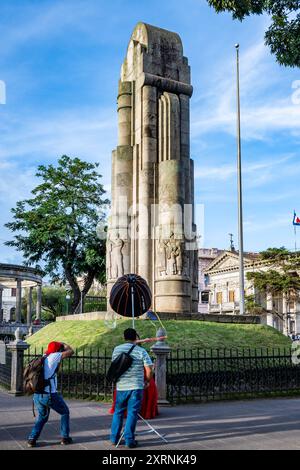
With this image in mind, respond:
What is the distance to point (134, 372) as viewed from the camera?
Result: 24.3ft

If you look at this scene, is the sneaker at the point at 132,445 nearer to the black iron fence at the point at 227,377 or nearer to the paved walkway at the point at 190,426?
the paved walkway at the point at 190,426

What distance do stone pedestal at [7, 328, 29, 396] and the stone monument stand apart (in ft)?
23.7

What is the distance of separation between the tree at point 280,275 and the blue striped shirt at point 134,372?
175 feet

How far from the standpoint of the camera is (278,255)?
6212cm

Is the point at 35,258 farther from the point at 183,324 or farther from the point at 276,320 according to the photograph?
the point at 276,320

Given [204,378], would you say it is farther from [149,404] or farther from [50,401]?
[50,401]

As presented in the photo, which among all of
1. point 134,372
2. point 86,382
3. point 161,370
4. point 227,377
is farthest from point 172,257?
point 134,372

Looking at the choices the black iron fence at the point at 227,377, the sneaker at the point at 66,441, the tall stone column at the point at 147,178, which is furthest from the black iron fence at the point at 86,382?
the tall stone column at the point at 147,178

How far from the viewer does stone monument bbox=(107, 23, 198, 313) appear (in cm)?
1983

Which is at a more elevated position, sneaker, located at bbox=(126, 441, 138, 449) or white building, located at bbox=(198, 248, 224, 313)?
white building, located at bbox=(198, 248, 224, 313)

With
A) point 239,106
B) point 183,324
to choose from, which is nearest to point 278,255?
point 239,106

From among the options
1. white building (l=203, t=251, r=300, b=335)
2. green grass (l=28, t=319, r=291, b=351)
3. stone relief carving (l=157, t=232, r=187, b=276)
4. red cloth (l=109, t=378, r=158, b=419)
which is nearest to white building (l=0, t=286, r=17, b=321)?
white building (l=203, t=251, r=300, b=335)

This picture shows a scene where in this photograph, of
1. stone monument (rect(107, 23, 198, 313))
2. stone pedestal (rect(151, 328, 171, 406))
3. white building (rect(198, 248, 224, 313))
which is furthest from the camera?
white building (rect(198, 248, 224, 313))

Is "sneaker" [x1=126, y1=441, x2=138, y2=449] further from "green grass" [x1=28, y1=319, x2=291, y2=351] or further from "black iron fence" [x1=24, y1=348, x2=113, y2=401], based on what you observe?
"green grass" [x1=28, y1=319, x2=291, y2=351]
